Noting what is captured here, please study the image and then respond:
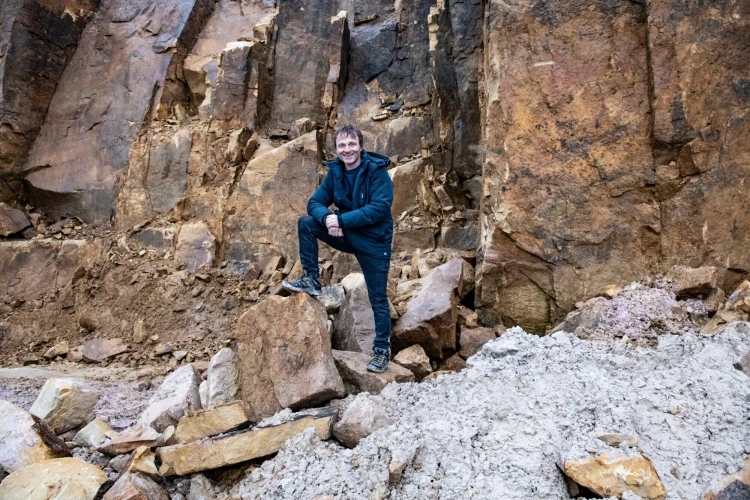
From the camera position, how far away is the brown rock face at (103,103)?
881 cm

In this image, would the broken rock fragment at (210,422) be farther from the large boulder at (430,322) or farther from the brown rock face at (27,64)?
the brown rock face at (27,64)

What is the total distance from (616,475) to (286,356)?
1.97m

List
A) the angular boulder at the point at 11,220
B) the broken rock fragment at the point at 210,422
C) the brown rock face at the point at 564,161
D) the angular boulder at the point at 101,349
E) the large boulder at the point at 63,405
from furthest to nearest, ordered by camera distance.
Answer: the angular boulder at the point at 11,220
the angular boulder at the point at 101,349
the brown rock face at the point at 564,161
the large boulder at the point at 63,405
the broken rock fragment at the point at 210,422

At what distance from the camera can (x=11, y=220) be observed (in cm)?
845

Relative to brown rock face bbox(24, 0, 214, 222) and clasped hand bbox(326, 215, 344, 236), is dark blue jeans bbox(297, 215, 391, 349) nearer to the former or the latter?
clasped hand bbox(326, 215, 344, 236)

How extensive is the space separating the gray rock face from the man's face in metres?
1.57

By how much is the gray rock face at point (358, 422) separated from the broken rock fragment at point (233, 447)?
0.12m

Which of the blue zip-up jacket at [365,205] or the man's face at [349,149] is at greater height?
the man's face at [349,149]

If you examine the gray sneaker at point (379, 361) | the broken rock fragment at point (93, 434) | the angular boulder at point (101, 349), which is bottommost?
the angular boulder at point (101, 349)

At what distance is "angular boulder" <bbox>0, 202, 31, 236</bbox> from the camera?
8359 millimetres

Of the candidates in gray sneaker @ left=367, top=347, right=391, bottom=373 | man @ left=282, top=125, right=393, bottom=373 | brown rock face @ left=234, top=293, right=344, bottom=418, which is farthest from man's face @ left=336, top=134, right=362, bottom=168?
gray sneaker @ left=367, top=347, right=391, bottom=373

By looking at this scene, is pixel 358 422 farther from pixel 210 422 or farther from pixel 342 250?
pixel 342 250

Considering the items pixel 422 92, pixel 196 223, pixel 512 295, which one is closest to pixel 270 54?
pixel 422 92

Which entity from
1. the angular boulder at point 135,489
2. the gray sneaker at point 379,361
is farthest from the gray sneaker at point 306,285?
the angular boulder at point 135,489
